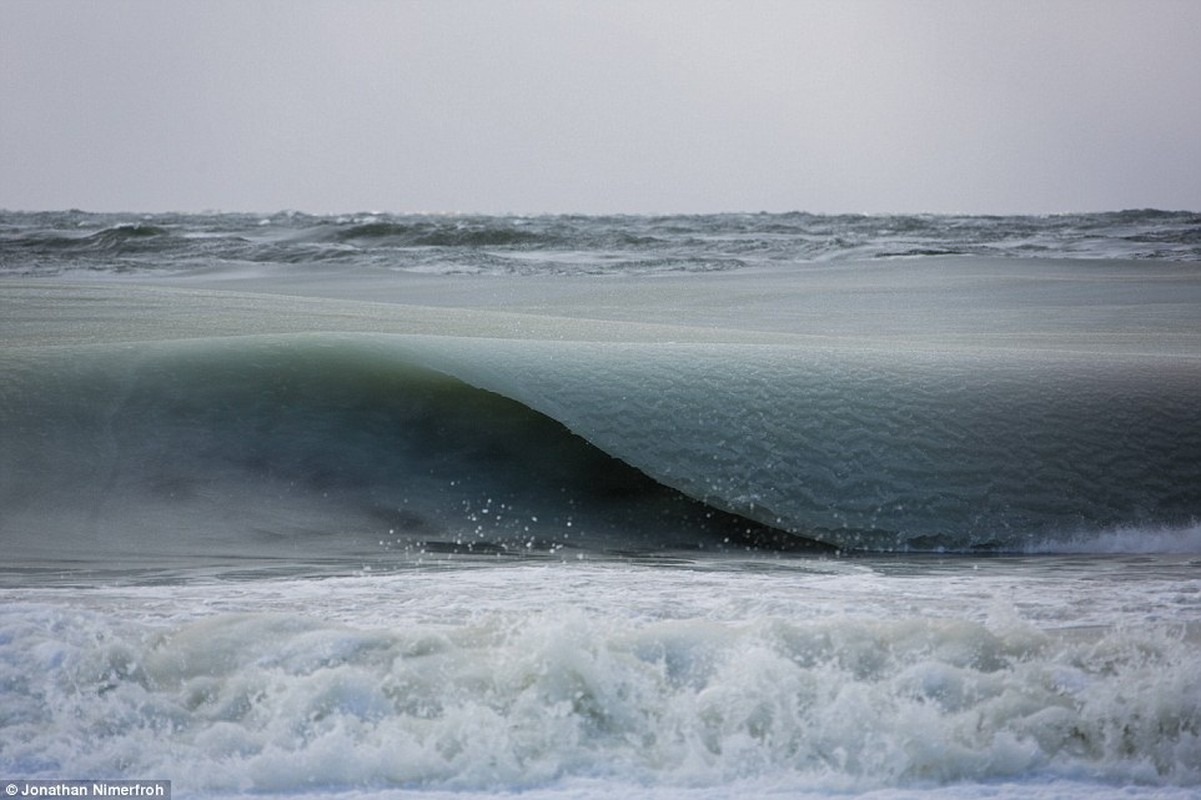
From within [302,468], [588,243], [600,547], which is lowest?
[600,547]

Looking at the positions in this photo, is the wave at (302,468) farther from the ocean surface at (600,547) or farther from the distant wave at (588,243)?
the distant wave at (588,243)

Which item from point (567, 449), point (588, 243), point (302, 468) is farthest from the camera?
point (588, 243)

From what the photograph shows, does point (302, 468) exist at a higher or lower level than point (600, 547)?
higher

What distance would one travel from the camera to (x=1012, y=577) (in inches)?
115

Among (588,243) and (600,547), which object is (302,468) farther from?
(588,243)

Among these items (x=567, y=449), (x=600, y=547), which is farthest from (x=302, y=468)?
(x=600, y=547)

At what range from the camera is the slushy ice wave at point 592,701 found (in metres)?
1.91

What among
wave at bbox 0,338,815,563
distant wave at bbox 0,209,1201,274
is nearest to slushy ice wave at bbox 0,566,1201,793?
wave at bbox 0,338,815,563

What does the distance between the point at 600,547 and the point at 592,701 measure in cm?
132

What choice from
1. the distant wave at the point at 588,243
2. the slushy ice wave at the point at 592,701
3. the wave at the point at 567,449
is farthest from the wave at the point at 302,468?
the distant wave at the point at 588,243

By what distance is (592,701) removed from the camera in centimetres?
205

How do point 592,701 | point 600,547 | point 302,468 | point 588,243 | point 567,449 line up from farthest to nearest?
point 588,243, point 567,449, point 302,468, point 600,547, point 592,701

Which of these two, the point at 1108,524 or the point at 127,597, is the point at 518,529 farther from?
the point at 1108,524

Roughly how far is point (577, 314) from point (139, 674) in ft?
14.0
